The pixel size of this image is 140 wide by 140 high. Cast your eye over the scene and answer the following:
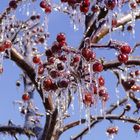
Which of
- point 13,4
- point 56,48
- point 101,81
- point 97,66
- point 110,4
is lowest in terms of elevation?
point 101,81

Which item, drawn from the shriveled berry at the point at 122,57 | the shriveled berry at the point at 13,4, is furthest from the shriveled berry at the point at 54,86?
the shriveled berry at the point at 13,4

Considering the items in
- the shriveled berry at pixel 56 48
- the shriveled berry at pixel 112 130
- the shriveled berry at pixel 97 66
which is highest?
the shriveled berry at pixel 56 48

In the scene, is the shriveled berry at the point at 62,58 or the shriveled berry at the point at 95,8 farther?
the shriveled berry at the point at 95,8

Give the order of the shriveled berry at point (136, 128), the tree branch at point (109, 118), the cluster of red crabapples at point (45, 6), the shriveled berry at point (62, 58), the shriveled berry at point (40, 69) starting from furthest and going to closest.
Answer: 1. the shriveled berry at point (136, 128)
2. the tree branch at point (109, 118)
3. the cluster of red crabapples at point (45, 6)
4. the shriveled berry at point (40, 69)
5. the shriveled berry at point (62, 58)

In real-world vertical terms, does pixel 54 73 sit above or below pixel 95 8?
below

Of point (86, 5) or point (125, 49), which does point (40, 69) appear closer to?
point (86, 5)

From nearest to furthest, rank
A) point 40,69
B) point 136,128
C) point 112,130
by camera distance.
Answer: point 40,69, point 136,128, point 112,130

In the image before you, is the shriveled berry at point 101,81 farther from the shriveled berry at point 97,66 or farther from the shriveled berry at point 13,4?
the shriveled berry at point 13,4

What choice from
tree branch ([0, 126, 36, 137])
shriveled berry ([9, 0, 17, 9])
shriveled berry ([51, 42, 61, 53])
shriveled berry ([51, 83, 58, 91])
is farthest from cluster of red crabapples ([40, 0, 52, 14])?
tree branch ([0, 126, 36, 137])

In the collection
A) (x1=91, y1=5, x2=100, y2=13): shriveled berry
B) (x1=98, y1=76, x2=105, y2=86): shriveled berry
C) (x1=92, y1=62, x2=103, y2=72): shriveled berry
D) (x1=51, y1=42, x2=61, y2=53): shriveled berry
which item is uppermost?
(x1=91, y1=5, x2=100, y2=13): shriveled berry

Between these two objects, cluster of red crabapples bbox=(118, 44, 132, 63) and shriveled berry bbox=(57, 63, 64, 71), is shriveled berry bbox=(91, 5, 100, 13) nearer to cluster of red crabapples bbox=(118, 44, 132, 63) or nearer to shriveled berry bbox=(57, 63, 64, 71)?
cluster of red crabapples bbox=(118, 44, 132, 63)

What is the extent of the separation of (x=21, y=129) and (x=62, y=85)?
10.6ft

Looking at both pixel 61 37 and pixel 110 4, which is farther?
pixel 61 37

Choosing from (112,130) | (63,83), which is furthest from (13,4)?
A: (112,130)
